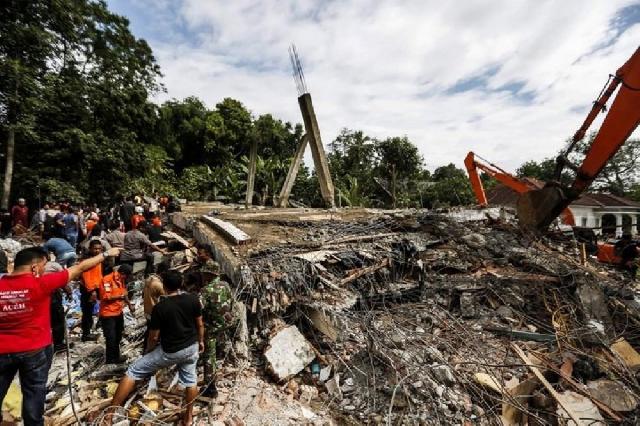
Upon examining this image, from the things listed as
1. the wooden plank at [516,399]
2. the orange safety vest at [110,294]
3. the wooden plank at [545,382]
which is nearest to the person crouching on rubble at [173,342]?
the orange safety vest at [110,294]

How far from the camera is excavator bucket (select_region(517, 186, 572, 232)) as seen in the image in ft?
19.7

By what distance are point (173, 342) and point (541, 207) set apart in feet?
21.9

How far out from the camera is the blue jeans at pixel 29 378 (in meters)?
2.47

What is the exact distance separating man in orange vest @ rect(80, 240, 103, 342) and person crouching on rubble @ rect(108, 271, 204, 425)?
1467 mm

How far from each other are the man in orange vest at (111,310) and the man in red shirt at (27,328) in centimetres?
114

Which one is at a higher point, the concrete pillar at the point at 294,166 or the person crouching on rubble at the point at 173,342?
the concrete pillar at the point at 294,166

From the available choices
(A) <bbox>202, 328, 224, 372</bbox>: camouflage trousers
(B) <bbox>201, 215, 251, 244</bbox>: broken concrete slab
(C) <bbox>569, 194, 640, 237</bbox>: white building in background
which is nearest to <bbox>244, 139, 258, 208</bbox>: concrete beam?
(B) <bbox>201, 215, 251, 244</bbox>: broken concrete slab

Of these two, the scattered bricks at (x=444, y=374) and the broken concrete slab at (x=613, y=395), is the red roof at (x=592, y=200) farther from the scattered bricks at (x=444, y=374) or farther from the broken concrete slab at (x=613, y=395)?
the scattered bricks at (x=444, y=374)

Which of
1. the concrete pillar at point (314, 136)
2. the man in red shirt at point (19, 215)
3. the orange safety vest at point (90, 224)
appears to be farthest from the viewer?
the man in red shirt at point (19, 215)

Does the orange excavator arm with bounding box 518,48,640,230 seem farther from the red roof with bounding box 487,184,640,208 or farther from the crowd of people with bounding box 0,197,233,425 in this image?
the red roof with bounding box 487,184,640,208

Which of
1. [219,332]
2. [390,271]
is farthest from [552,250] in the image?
[219,332]

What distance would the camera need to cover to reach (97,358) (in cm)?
409

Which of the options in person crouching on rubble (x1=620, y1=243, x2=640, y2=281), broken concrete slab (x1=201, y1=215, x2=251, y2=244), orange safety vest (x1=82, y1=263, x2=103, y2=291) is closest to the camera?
orange safety vest (x1=82, y1=263, x2=103, y2=291)

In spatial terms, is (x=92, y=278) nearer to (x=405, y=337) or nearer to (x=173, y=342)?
(x=173, y=342)
